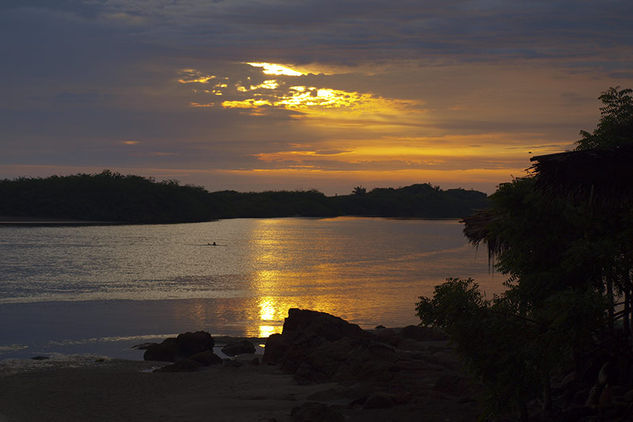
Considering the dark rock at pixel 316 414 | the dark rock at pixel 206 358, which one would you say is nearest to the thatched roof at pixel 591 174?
the dark rock at pixel 316 414

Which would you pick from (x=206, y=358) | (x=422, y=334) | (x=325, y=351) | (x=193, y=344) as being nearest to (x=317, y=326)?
(x=325, y=351)

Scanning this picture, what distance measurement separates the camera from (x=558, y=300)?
29.8 ft

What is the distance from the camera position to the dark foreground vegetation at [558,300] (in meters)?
8.79

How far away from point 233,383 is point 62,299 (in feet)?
79.2

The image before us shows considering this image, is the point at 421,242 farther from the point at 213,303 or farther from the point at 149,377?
the point at 149,377

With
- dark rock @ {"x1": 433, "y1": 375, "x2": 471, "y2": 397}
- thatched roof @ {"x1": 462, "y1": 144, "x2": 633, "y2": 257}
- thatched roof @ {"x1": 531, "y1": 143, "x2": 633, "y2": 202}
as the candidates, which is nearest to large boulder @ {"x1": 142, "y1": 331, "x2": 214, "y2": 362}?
dark rock @ {"x1": 433, "y1": 375, "x2": 471, "y2": 397}

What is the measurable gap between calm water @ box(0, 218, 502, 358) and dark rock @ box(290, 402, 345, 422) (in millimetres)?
11151

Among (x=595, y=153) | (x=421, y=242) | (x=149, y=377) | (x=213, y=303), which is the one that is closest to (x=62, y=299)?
(x=213, y=303)

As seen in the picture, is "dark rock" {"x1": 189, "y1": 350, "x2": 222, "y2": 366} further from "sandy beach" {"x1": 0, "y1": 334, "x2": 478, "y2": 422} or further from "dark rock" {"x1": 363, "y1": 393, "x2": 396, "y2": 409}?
"dark rock" {"x1": 363, "y1": 393, "x2": 396, "y2": 409}

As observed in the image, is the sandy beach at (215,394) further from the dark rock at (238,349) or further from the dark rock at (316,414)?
the dark rock at (238,349)

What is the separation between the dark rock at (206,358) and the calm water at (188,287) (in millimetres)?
3380

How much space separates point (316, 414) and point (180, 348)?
10.2 m

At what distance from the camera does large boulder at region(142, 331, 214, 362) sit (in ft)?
72.5

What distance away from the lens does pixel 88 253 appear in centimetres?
7606
